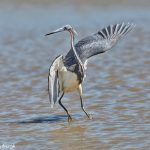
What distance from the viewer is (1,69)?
13.0 meters

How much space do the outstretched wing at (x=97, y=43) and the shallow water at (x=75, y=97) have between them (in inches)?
31.4

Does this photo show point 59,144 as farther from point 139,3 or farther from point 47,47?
point 139,3

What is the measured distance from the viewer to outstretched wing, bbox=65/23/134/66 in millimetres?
9305

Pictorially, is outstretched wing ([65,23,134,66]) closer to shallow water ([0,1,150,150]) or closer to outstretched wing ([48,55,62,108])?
outstretched wing ([48,55,62,108])

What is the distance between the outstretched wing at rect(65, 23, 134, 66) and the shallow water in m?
0.80

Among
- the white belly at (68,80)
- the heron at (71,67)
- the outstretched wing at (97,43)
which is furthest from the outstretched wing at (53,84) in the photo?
the outstretched wing at (97,43)

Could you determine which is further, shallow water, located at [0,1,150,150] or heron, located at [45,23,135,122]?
heron, located at [45,23,135,122]

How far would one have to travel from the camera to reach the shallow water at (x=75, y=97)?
311 inches

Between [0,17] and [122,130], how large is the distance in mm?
13609

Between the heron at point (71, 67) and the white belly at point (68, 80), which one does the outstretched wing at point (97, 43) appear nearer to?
the heron at point (71, 67)

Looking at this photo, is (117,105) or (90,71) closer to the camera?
(117,105)

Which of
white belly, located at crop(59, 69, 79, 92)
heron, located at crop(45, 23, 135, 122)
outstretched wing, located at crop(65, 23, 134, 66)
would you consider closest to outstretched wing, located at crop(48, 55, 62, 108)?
heron, located at crop(45, 23, 135, 122)

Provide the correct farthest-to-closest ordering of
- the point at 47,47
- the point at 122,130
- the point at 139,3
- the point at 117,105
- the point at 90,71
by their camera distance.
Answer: the point at 139,3 → the point at 47,47 → the point at 90,71 → the point at 117,105 → the point at 122,130

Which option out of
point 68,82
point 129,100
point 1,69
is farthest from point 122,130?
point 1,69
